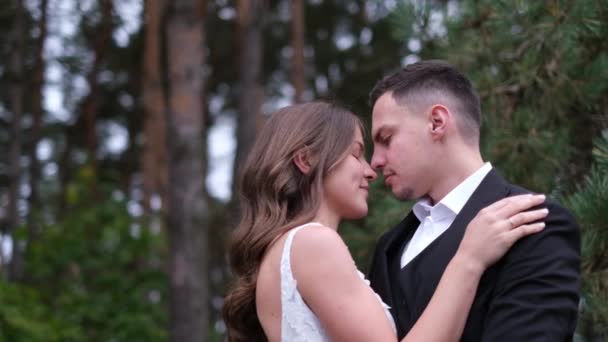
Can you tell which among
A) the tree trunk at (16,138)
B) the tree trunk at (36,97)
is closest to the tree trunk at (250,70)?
the tree trunk at (16,138)

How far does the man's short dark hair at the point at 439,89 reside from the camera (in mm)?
2719

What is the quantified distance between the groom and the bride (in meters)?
0.05

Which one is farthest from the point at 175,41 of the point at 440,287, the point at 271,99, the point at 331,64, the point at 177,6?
the point at 271,99

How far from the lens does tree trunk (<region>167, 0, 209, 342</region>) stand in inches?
300

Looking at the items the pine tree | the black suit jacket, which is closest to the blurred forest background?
the pine tree

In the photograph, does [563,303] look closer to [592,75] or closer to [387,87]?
[387,87]

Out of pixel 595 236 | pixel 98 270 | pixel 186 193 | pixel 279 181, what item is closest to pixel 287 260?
pixel 279 181

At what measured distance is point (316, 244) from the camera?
2615mm

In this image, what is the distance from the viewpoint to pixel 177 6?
773 centimetres

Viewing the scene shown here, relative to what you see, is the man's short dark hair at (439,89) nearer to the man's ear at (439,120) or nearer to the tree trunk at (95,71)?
the man's ear at (439,120)

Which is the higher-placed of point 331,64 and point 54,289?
point 331,64

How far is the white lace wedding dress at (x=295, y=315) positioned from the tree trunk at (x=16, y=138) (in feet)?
25.8

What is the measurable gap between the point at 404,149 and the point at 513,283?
57 cm

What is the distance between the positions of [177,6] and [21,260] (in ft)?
14.3
